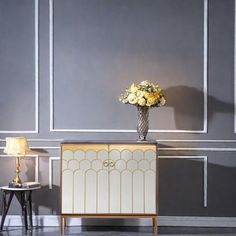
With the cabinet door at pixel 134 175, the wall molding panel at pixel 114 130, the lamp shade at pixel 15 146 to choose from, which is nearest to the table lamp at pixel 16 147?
the lamp shade at pixel 15 146

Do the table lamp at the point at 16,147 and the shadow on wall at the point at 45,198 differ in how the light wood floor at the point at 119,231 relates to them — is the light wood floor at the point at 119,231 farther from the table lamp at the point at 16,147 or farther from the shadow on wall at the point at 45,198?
the table lamp at the point at 16,147

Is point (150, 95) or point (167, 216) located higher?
point (150, 95)

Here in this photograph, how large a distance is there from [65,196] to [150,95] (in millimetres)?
1140

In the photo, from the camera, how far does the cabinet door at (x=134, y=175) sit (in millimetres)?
4344

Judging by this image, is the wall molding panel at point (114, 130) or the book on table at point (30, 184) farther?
the wall molding panel at point (114, 130)

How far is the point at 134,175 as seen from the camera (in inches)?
171

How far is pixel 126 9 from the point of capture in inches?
190

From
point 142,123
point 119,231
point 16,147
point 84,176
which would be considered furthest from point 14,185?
point 142,123

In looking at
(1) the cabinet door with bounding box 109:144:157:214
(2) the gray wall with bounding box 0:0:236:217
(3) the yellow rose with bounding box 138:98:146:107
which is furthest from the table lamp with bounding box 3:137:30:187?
(3) the yellow rose with bounding box 138:98:146:107

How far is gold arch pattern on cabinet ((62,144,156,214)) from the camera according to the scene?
14.3 feet

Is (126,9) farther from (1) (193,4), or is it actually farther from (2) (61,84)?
(2) (61,84)

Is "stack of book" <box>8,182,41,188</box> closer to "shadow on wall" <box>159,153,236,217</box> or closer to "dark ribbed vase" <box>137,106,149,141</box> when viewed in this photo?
"dark ribbed vase" <box>137,106,149,141</box>

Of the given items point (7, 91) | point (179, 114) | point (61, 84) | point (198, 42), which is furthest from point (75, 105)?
point (198, 42)

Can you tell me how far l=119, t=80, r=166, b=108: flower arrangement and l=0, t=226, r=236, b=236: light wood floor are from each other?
1.15 meters
